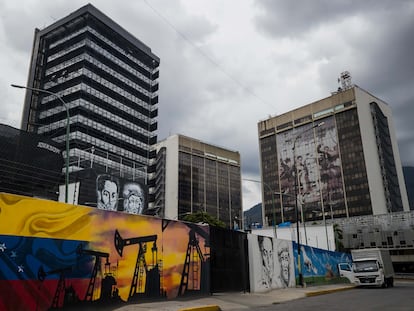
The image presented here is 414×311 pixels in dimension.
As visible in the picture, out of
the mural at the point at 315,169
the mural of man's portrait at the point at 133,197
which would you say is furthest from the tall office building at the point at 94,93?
the mural at the point at 315,169

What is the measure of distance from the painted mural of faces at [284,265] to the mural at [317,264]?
5.80ft

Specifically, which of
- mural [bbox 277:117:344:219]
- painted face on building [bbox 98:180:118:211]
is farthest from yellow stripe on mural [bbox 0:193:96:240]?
mural [bbox 277:117:344:219]

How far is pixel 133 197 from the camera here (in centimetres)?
6975

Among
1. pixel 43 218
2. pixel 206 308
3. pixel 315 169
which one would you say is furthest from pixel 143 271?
pixel 315 169

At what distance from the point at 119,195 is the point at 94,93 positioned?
38.6 meters

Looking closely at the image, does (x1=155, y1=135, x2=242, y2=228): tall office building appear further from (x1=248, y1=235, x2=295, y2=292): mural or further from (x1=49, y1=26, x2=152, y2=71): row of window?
(x1=248, y1=235, x2=295, y2=292): mural

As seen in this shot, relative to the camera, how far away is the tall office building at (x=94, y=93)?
92.6 meters

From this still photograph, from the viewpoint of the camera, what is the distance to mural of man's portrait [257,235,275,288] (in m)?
Result: 22.2

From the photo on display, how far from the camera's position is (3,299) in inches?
385

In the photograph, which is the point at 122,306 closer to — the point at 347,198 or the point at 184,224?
the point at 184,224

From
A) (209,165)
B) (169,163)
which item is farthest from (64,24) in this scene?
(209,165)

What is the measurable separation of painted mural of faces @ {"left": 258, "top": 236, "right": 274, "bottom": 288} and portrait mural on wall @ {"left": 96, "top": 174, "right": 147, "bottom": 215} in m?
40.4

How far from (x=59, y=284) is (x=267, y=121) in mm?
148565

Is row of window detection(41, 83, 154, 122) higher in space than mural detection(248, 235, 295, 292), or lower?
higher
